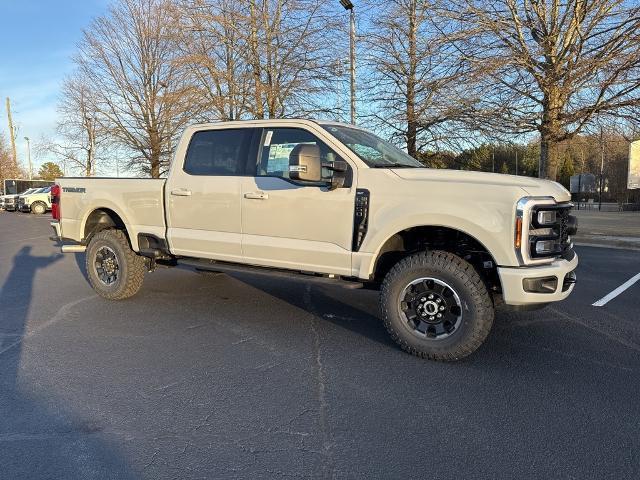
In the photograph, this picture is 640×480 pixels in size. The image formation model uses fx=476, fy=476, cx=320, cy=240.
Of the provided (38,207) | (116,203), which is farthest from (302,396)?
(38,207)

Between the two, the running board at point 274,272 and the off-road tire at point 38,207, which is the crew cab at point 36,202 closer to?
the off-road tire at point 38,207

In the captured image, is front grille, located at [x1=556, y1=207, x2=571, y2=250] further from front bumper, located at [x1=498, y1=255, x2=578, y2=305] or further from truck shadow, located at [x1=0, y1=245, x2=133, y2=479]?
truck shadow, located at [x1=0, y1=245, x2=133, y2=479]

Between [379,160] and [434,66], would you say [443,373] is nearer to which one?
[379,160]

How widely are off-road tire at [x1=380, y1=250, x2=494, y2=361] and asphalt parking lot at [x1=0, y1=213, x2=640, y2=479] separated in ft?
0.49

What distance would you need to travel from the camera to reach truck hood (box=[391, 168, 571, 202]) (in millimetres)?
3727

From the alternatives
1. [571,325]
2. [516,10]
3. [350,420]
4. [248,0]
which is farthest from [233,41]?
[350,420]

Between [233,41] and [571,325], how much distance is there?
49.9 ft

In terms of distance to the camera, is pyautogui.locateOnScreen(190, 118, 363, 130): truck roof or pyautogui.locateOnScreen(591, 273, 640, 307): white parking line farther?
pyautogui.locateOnScreen(591, 273, 640, 307): white parking line

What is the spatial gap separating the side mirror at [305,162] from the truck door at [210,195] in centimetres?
94

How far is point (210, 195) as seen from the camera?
5.16 metres

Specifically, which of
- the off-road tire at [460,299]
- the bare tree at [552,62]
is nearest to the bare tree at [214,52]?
the bare tree at [552,62]

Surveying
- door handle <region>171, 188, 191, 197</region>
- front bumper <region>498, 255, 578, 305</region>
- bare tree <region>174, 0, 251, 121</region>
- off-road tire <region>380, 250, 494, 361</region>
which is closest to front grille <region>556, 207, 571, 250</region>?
front bumper <region>498, 255, 578, 305</region>

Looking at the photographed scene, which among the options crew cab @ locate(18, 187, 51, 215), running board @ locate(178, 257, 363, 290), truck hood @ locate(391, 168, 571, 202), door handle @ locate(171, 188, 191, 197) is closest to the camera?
truck hood @ locate(391, 168, 571, 202)

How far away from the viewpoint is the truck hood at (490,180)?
12.2 ft
